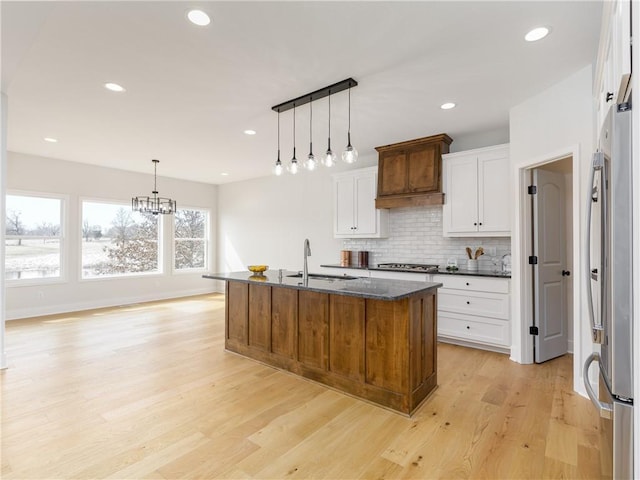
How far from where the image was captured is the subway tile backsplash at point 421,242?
15.4 ft

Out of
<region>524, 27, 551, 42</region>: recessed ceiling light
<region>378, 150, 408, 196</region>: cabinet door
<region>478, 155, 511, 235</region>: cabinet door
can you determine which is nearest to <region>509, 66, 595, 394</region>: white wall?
<region>478, 155, 511, 235</region>: cabinet door

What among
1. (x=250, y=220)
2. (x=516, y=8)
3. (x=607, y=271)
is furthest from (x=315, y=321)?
(x=250, y=220)

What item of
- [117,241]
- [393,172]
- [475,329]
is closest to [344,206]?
[393,172]

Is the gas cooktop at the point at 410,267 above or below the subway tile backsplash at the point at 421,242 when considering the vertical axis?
below

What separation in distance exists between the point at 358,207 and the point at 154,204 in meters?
3.91

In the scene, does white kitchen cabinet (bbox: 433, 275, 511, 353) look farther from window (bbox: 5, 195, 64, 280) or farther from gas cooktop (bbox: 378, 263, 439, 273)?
window (bbox: 5, 195, 64, 280)

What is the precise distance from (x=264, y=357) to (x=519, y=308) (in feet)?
9.20

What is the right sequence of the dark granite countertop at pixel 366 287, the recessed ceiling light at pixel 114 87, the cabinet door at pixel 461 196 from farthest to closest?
the cabinet door at pixel 461 196 < the recessed ceiling light at pixel 114 87 < the dark granite countertop at pixel 366 287

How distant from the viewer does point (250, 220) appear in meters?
7.96

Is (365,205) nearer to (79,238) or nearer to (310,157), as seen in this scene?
(310,157)

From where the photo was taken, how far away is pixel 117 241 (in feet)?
22.9

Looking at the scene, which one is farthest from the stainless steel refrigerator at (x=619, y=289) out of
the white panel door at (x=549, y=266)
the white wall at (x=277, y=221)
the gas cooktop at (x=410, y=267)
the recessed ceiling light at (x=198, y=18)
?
the white wall at (x=277, y=221)

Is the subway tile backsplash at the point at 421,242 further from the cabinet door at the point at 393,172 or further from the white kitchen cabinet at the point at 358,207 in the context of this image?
the cabinet door at the point at 393,172

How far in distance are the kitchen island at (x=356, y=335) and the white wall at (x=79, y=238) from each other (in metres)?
4.39
